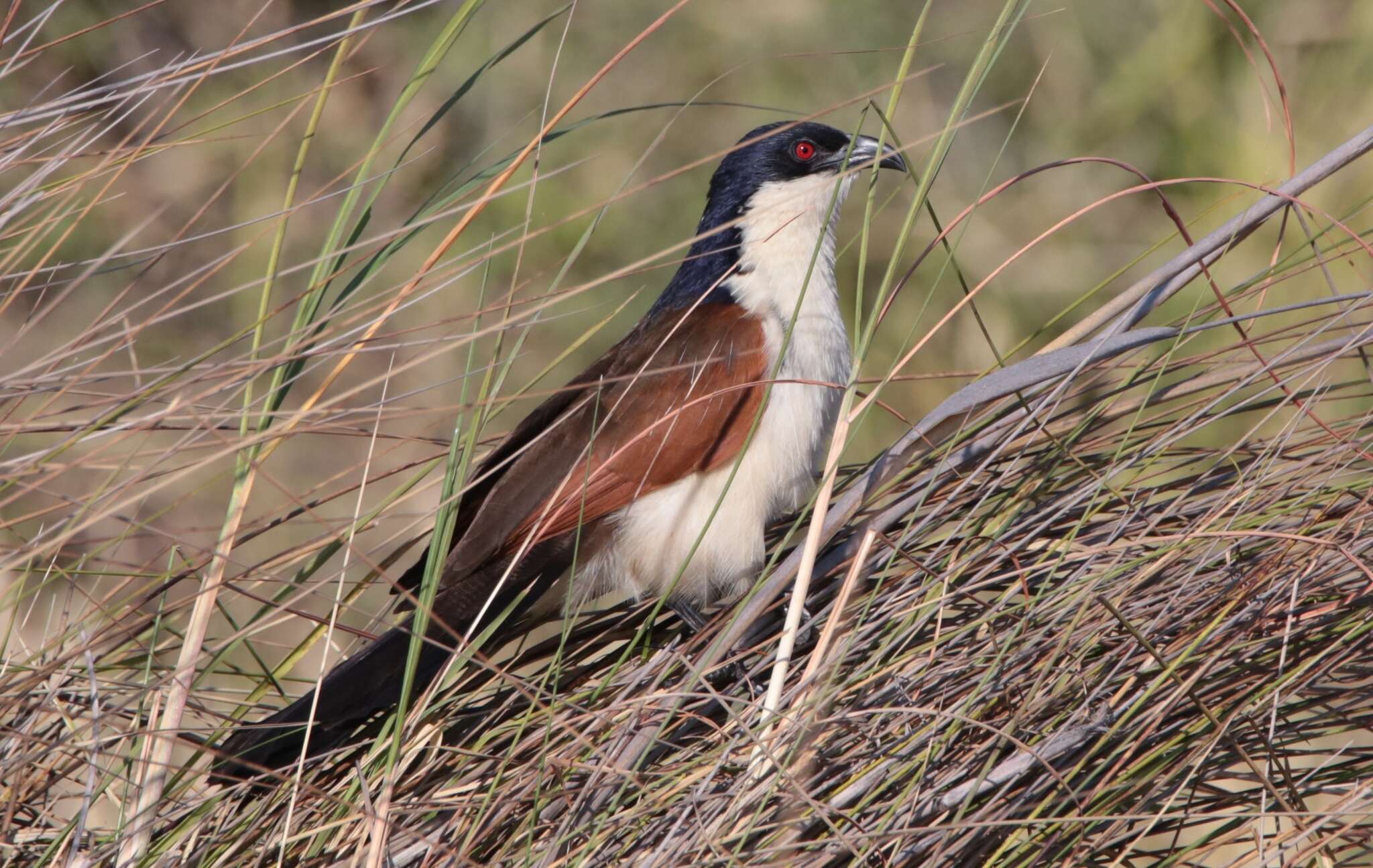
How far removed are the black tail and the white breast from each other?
71cm

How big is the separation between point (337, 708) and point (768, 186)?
1.55 meters

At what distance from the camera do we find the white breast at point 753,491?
86.5 inches

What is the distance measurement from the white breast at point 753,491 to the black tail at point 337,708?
0.71 metres

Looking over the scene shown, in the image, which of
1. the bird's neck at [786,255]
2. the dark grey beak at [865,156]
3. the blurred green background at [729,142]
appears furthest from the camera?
the blurred green background at [729,142]

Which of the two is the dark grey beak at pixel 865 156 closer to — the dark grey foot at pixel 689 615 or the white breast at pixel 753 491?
the white breast at pixel 753 491

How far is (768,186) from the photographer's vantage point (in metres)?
2.60

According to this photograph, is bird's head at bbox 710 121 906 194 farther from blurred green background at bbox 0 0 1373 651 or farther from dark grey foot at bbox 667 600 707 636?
blurred green background at bbox 0 0 1373 651

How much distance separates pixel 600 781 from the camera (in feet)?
4.28

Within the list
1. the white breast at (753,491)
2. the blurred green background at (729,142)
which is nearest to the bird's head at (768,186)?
the white breast at (753,491)

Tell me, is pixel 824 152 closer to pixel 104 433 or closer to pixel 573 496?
pixel 573 496

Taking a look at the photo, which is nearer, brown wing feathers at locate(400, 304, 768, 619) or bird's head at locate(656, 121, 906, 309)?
brown wing feathers at locate(400, 304, 768, 619)

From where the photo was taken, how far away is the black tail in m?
1.45

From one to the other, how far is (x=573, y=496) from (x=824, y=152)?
3.96 ft

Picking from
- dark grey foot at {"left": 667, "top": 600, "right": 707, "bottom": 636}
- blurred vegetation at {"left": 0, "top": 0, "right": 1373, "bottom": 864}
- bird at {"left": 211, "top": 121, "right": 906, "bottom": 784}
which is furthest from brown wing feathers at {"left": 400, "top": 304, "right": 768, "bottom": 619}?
blurred vegetation at {"left": 0, "top": 0, "right": 1373, "bottom": 864}
